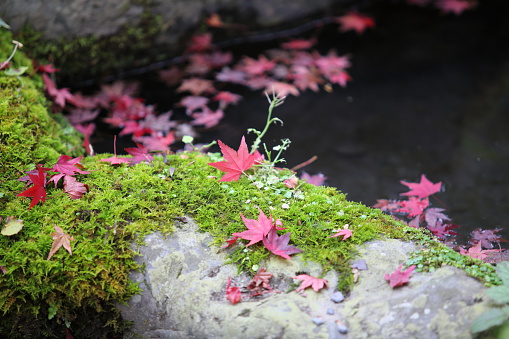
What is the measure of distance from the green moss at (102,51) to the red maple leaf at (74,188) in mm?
1895

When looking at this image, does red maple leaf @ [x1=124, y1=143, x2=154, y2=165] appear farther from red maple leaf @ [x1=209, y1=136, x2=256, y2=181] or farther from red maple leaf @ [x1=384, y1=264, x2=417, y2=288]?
red maple leaf @ [x1=384, y1=264, x2=417, y2=288]

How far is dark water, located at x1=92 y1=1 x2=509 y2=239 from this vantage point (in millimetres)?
3367

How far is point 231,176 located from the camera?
2529 mm

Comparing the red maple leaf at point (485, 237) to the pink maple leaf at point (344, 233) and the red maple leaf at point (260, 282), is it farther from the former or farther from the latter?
the red maple leaf at point (260, 282)

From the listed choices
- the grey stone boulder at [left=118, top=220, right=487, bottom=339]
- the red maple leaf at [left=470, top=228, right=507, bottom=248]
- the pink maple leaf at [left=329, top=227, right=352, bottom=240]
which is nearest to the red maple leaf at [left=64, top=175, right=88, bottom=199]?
the grey stone boulder at [left=118, top=220, right=487, bottom=339]

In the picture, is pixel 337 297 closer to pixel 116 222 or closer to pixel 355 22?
pixel 116 222

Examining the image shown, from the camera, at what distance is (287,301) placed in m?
2.03

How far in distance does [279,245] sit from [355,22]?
13.2 ft

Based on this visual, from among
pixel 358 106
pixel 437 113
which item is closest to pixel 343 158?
pixel 358 106

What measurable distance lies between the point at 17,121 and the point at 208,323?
1.82 m

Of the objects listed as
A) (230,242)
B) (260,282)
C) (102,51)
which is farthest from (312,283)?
(102,51)

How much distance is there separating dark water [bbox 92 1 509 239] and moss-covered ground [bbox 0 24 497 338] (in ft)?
2.87

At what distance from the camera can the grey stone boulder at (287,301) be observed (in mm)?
1880

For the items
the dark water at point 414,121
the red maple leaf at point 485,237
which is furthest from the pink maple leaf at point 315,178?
the red maple leaf at point 485,237
